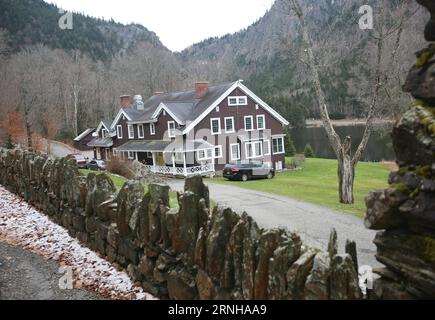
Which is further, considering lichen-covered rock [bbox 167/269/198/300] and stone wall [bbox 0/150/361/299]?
lichen-covered rock [bbox 167/269/198/300]

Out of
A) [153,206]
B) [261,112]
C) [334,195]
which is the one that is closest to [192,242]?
[153,206]

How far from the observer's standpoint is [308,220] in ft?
45.3

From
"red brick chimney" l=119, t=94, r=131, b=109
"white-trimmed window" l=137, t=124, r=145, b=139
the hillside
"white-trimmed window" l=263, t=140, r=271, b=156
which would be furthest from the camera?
the hillside

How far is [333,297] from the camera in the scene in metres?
4.01

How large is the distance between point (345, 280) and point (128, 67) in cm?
10743

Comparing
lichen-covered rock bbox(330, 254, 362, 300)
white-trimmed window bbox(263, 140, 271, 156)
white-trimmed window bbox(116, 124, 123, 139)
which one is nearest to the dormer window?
white-trimmed window bbox(116, 124, 123, 139)

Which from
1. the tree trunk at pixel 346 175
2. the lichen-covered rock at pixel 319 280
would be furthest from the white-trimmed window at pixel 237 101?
the lichen-covered rock at pixel 319 280

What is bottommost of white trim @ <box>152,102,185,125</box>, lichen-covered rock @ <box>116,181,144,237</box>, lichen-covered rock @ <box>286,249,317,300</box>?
lichen-covered rock @ <box>286,249,317,300</box>

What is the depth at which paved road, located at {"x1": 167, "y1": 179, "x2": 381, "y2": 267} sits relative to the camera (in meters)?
10.6

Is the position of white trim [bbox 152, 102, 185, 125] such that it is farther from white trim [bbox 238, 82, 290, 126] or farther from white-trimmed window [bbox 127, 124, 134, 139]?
white trim [bbox 238, 82, 290, 126]

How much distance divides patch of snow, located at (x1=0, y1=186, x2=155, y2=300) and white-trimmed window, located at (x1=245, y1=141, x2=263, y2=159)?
27258 millimetres

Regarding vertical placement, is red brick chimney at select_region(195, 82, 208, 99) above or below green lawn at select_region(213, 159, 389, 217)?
above

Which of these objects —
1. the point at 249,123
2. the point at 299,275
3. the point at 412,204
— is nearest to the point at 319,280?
the point at 299,275

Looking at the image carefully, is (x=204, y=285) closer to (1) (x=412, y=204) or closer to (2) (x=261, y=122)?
(1) (x=412, y=204)
